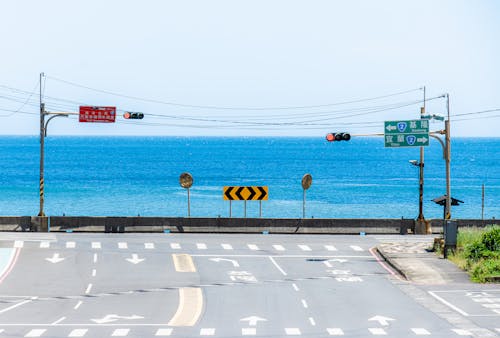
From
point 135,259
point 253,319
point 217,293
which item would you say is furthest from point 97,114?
point 253,319

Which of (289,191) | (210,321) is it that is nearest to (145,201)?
(289,191)

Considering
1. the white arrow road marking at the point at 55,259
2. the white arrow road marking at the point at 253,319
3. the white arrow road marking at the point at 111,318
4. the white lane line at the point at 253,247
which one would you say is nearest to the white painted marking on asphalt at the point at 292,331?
the white arrow road marking at the point at 253,319

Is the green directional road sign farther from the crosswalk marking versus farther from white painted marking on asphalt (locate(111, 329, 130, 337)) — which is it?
white painted marking on asphalt (locate(111, 329, 130, 337))

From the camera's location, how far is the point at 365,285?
39.6 meters

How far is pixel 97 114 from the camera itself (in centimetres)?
6216

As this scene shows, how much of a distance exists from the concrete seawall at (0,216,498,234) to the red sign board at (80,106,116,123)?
6735 mm

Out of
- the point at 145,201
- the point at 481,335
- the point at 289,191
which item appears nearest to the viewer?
the point at 481,335

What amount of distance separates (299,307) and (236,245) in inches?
792

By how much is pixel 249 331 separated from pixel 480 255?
1933 centimetres

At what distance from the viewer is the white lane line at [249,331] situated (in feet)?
92.6

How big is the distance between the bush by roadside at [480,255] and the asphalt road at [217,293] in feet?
6.78

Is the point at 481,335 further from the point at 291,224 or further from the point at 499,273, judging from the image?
the point at 291,224

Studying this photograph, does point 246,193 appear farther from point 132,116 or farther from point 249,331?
point 249,331

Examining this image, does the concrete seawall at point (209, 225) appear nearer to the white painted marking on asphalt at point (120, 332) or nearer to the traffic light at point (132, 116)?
the traffic light at point (132, 116)
